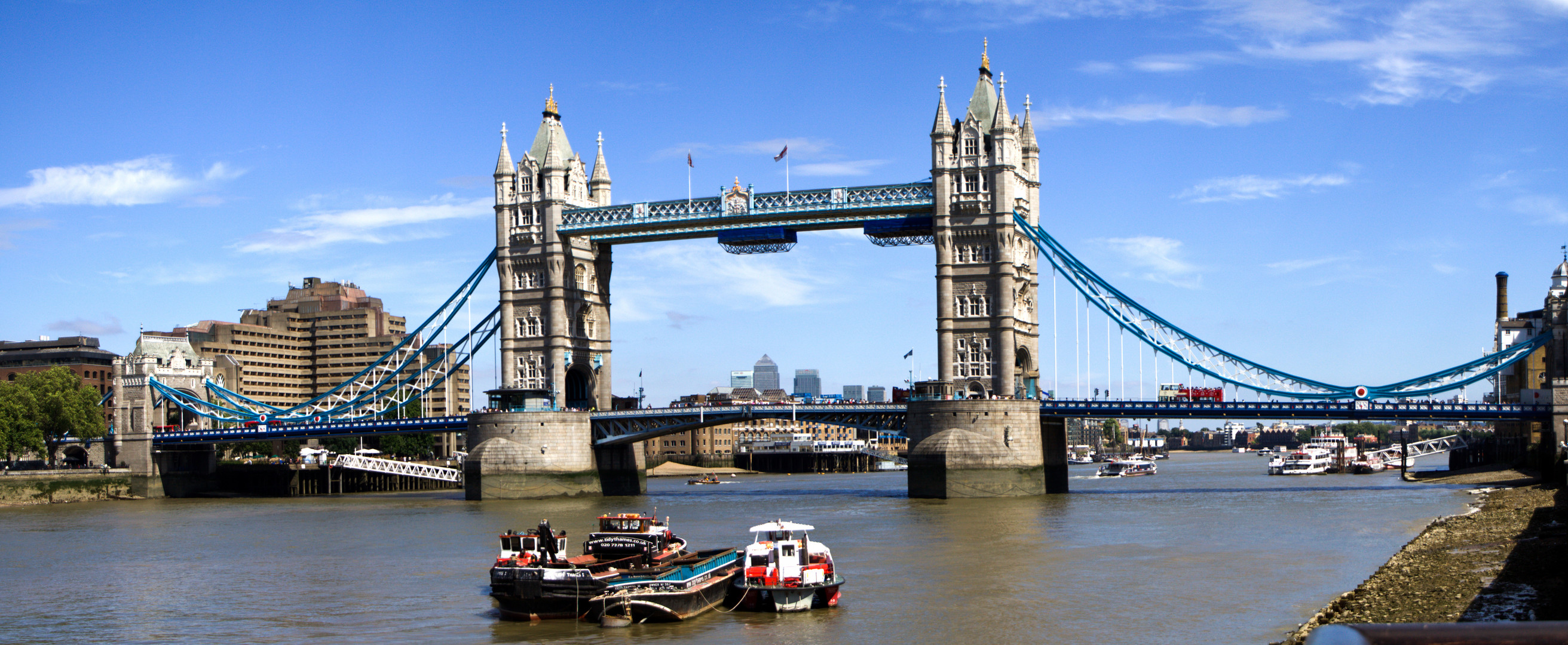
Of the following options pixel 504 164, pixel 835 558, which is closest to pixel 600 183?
pixel 504 164

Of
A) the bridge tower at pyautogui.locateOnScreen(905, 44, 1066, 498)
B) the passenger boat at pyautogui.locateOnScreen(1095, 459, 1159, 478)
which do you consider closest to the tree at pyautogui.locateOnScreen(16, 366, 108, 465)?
the bridge tower at pyautogui.locateOnScreen(905, 44, 1066, 498)

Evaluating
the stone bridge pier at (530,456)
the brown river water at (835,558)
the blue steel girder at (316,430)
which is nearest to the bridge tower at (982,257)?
the brown river water at (835,558)

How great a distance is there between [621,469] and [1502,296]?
73.4 metres

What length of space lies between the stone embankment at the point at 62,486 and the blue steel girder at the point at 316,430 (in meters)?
4.52

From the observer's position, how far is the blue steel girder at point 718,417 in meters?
85.6

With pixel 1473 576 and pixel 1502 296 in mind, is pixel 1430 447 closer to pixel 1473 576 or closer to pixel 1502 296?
pixel 1502 296

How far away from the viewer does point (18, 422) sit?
109500 millimetres

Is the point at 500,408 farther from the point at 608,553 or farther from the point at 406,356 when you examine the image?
the point at 608,553

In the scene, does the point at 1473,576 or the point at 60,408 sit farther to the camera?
the point at 60,408

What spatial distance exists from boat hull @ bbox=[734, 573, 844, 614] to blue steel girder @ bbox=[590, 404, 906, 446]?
48.7 m

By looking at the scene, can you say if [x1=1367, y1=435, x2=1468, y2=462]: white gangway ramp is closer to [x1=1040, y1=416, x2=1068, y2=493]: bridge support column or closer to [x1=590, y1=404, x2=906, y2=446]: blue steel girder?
[x1=1040, y1=416, x2=1068, y2=493]: bridge support column

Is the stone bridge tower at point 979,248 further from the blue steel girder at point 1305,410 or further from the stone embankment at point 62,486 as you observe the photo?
the stone embankment at point 62,486

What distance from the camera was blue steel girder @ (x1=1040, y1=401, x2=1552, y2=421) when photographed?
7596 cm

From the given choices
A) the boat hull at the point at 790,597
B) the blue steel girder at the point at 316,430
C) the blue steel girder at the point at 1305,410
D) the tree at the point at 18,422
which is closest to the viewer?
the boat hull at the point at 790,597
